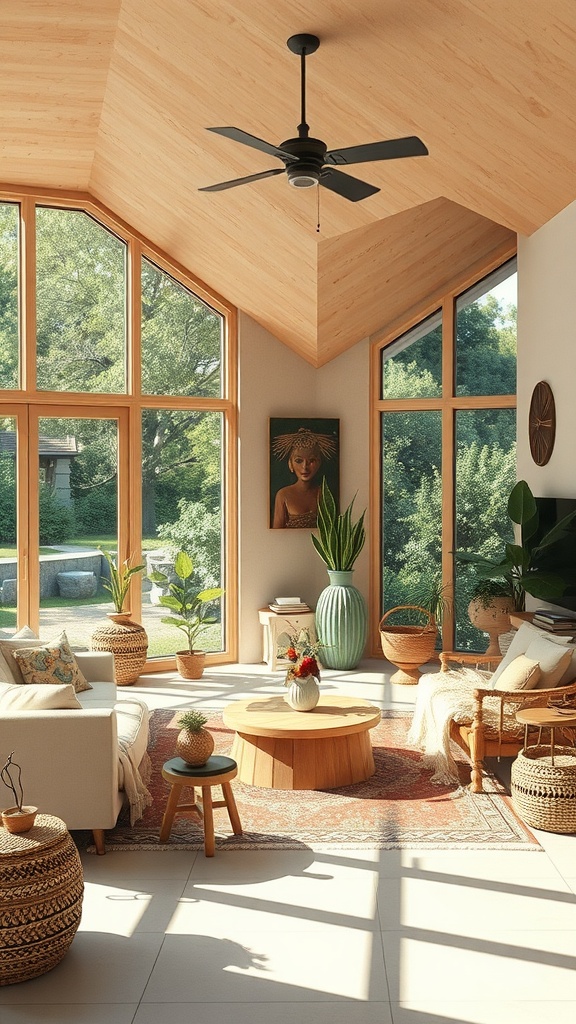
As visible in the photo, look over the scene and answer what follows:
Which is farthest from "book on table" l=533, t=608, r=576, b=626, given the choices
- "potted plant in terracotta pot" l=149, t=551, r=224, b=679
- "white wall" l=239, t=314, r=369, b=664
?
"potted plant in terracotta pot" l=149, t=551, r=224, b=679

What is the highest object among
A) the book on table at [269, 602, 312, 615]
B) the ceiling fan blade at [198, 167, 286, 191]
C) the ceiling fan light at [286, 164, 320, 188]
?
the ceiling fan blade at [198, 167, 286, 191]

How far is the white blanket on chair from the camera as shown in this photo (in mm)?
5875

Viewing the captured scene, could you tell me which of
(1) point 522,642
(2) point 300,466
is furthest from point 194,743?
→ (2) point 300,466

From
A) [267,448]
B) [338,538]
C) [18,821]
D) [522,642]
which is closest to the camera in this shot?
[18,821]

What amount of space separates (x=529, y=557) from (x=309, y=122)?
3.38 m

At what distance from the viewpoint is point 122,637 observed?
8.62 m

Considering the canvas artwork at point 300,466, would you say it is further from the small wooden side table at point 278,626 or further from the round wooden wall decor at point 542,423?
the round wooden wall decor at point 542,423

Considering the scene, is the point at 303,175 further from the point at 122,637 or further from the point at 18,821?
the point at 122,637

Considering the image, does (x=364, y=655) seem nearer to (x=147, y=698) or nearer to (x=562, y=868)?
(x=147, y=698)

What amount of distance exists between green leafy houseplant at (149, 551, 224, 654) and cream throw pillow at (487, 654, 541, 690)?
3.74m

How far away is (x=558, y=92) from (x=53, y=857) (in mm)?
4468

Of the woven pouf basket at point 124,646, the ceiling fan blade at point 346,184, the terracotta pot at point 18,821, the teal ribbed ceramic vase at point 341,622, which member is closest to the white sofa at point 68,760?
the terracotta pot at point 18,821

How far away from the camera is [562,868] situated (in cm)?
462

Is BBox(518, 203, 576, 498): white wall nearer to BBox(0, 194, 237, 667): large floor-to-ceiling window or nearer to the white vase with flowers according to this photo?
the white vase with flowers
